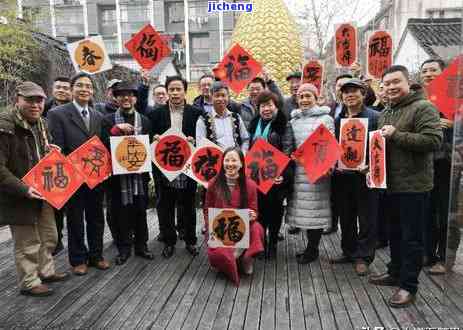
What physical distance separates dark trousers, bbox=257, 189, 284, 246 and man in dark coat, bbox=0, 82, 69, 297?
2.23 meters

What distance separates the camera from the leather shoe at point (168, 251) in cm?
435

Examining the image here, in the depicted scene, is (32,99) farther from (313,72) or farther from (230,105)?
(313,72)

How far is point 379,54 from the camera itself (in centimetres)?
500

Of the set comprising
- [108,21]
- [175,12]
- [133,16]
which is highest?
[175,12]

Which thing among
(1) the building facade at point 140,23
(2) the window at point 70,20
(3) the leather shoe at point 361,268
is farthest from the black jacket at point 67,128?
(2) the window at point 70,20

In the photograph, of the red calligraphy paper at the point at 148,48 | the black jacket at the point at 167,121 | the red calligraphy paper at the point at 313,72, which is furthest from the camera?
the red calligraphy paper at the point at 313,72

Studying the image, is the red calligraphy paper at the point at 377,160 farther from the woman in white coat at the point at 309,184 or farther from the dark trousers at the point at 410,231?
the woman in white coat at the point at 309,184

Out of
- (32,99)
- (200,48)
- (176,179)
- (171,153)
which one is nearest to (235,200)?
(176,179)

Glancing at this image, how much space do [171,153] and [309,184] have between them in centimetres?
153

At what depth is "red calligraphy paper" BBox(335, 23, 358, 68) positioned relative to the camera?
5.23 metres

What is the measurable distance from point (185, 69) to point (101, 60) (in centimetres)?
2586

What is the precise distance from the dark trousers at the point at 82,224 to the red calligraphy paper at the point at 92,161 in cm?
18

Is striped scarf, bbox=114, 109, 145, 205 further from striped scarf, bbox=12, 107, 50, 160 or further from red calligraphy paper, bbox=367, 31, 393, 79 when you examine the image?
red calligraphy paper, bbox=367, 31, 393, 79

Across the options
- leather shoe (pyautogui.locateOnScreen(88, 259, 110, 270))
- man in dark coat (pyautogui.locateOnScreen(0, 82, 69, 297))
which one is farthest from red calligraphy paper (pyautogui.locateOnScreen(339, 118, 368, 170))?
man in dark coat (pyautogui.locateOnScreen(0, 82, 69, 297))
